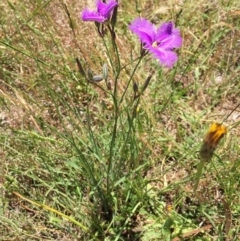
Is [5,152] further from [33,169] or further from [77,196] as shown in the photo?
[77,196]

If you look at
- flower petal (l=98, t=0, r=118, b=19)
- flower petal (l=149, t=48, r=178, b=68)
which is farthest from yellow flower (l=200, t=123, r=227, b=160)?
flower petal (l=98, t=0, r=118, b=19)

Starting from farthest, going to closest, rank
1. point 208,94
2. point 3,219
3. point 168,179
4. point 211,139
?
point 208,94, point 168,179, point 3,219, point 211,139

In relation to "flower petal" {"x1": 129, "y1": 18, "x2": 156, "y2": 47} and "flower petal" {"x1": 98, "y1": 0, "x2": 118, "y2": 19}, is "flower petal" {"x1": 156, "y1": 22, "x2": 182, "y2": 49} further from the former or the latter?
"flower petal" {"x1": 98, "y1": 0, "x2": 118, "y2": 19}

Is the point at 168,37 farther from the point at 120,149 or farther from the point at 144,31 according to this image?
the point at 120,149

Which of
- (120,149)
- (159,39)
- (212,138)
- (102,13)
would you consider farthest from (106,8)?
(120,149)

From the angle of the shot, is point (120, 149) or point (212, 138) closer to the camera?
point (212, 138)

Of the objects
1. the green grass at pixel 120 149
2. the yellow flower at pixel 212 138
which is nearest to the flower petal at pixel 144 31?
the green grass at pixel 120 149

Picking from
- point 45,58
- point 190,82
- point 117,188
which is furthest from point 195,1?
point 117,188

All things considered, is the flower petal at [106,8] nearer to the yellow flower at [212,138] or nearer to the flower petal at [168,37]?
the flower petal at [168,37]
